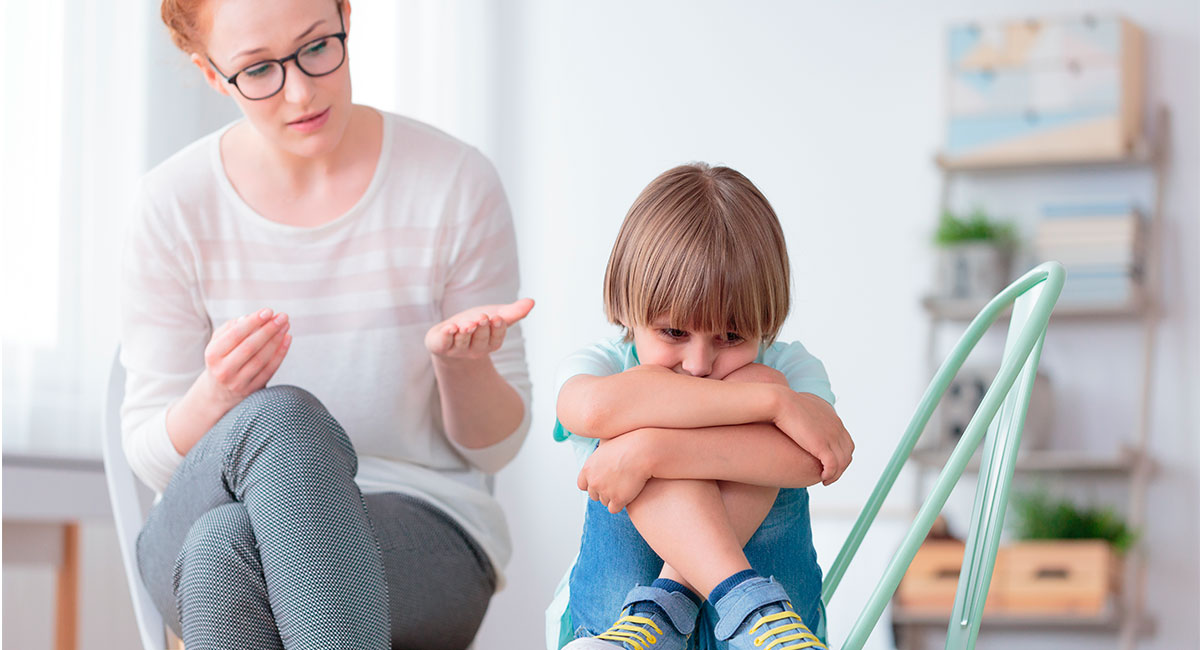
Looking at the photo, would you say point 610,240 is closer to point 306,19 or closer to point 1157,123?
point 1157,123

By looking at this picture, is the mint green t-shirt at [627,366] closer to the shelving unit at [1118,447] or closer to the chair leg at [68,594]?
the chair leg at [68,594]

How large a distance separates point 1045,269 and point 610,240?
2394mm

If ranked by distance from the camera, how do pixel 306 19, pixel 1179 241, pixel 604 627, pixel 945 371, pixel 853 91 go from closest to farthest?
pixel 604 627
pixel 945 371
pixel 306 19
pixel 1179 241
pixel 853 91

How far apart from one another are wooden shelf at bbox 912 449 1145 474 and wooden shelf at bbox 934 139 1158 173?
694mm

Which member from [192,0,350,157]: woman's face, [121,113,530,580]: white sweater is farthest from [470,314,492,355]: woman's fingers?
[192,0,350,157]: woman's face

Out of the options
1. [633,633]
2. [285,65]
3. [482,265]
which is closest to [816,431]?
[633,633]

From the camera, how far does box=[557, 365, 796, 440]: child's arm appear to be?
2.89 feet

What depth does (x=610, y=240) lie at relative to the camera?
3.29 meters

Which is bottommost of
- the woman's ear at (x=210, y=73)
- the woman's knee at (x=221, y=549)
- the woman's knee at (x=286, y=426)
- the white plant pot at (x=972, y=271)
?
the white plant pot at (x=972, y=271)

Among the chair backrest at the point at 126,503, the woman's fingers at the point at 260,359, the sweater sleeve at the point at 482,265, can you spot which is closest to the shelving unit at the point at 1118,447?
the sweater sleeve at the point at 482,265

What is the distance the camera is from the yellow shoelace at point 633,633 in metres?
0.78

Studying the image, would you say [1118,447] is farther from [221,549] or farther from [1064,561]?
[221,549]

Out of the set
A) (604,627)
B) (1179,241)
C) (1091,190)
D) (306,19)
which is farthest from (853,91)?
(604,627)

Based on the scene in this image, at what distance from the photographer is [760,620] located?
2.56ft
